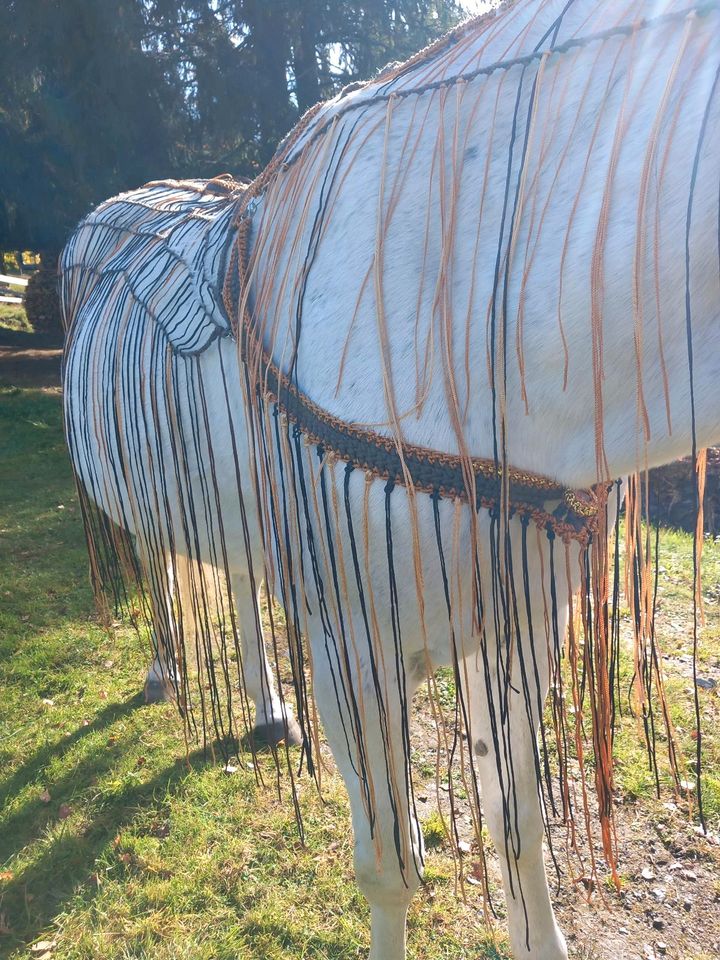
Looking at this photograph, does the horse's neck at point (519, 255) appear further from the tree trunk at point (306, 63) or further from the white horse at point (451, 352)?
the tree trunk at point (306, 63)

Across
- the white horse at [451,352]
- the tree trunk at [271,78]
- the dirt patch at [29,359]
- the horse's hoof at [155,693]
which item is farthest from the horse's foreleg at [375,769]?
the dirt patch at [29,359]

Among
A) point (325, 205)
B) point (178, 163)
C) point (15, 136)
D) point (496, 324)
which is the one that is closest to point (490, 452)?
point (496, 324)

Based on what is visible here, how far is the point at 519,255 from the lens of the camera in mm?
952

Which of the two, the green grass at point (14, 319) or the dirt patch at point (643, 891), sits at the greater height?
the green grass at point (14, 319)

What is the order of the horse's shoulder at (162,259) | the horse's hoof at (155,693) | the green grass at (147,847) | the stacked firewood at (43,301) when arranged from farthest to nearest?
the stacked firewood at (43,301) < the horse's hoof at (155,693) < the green grass at (147,847) < the horse's shoulder at (162,259)

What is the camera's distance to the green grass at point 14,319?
1340 cm

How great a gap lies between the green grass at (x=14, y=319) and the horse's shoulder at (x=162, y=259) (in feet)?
36.1

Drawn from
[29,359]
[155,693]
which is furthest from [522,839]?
[29,359]

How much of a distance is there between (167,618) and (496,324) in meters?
1.57

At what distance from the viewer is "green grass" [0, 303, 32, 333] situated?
528 inches

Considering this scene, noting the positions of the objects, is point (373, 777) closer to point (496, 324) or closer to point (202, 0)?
point (496, 324)

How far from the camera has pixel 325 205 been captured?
1204 mm

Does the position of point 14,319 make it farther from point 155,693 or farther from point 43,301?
point 155,693

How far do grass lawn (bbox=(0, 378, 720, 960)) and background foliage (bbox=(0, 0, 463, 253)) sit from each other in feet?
16.1
